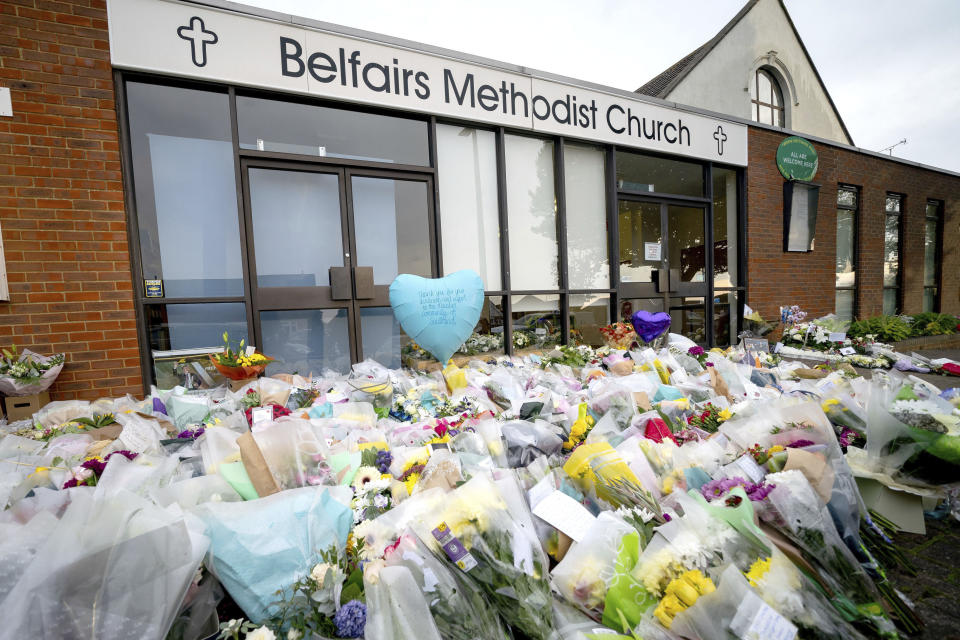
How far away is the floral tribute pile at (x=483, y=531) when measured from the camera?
0.80 metres

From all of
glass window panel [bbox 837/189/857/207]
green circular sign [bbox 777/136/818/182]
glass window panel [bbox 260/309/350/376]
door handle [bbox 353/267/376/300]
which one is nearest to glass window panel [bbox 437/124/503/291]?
door handle [bbox 353/267/376/300]

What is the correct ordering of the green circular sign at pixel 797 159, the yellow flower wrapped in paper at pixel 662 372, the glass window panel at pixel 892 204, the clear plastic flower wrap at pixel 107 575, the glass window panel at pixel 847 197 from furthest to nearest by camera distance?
1. the glass window panel at pixel 892 204
2. the glass window panel at pixel 847 197
3. the green circular sign at pixel 797 159
4. the yellow flower wrapped in paper at pixel 662 372
5. the clear plastic flower wrap at pixel 107 575

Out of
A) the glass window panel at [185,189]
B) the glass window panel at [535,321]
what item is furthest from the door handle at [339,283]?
the glass window panel at [535,321]

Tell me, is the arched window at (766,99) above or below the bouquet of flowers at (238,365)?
above

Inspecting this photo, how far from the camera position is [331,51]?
12.1 ft

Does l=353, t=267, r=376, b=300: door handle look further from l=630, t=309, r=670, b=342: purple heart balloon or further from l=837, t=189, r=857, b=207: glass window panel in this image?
l=837, t=189, r=857, b=207: glass window panel

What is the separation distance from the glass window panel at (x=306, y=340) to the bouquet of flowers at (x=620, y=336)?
2904mm

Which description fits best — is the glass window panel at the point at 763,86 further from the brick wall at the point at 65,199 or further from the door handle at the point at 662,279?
the brick wall at the point at 65,199

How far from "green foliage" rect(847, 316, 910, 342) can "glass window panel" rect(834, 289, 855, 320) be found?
922 millimetres

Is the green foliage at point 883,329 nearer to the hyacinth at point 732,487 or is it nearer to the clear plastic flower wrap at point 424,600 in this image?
the hyacinth at point 732,487

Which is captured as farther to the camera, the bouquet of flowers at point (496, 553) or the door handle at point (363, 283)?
the door handle at point (363, 283)

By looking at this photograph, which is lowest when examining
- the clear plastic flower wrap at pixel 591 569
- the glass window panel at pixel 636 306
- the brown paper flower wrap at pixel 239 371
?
the clear plastic flower wrap at pixel 591 569

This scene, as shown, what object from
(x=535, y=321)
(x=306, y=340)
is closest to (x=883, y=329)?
(x=535, y=321)

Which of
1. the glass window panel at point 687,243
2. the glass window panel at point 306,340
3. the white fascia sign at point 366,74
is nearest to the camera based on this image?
the white fascia sign at point 366,74
